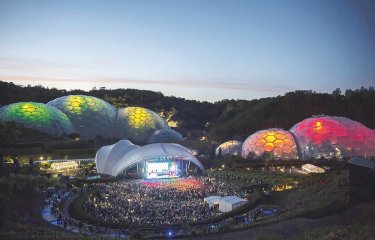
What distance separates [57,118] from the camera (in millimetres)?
53688

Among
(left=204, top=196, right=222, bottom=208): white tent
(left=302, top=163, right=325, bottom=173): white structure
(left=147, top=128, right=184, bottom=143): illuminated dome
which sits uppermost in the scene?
(left=147, top=128, right=184, bottom=143): illuminated dome

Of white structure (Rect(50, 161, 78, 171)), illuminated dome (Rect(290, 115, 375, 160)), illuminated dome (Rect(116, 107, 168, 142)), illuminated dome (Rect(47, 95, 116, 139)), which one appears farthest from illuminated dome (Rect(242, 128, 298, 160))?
illuminated dome (Rect(47, 95, 116, 139))

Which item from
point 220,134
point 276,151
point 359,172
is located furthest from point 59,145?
point 359,172

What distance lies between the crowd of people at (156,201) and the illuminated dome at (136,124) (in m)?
26.7

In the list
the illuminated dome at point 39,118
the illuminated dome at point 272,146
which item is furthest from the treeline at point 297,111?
the illuminated dome at point 39,118

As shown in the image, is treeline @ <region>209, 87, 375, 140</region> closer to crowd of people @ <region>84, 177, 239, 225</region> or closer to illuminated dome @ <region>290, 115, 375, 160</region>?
illuminated dome @ <region>290, 115, 375, 160</region>

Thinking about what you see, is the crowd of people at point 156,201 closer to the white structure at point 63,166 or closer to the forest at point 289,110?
the white structure at point 63,166

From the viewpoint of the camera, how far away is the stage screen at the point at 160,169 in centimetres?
3912

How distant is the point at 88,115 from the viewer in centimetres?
5850

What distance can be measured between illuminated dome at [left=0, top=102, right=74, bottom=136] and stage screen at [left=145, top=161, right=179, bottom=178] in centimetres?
1845

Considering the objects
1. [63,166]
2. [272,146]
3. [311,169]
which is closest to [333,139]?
[272,146]

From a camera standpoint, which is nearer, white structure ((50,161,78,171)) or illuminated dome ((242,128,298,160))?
white structure ((50,161,78,171))

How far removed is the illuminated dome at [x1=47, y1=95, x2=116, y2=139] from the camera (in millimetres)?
57375

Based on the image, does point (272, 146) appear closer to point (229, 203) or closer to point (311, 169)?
point (311, 169)
